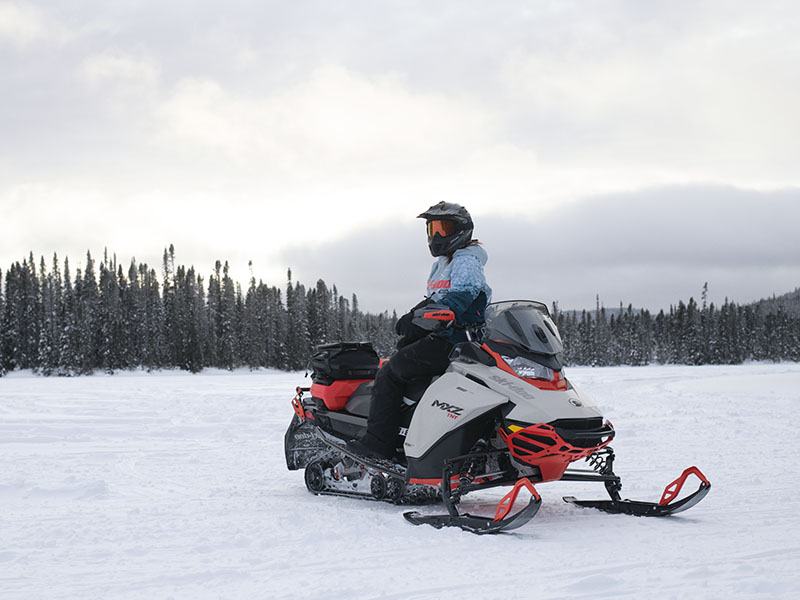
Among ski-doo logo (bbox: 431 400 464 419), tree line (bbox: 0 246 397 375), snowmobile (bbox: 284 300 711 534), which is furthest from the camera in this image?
tree line (bbox: 0 246 397 375)

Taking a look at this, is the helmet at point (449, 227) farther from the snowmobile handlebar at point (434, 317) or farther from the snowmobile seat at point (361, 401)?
the snowmobile seat at point (361, 401)

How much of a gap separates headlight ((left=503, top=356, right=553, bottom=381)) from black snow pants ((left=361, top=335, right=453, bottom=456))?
629 millimetres

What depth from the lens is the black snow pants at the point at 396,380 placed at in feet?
17.4

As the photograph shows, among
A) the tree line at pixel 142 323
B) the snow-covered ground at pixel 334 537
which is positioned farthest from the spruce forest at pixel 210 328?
the snow-covered ground at pixel 334 537

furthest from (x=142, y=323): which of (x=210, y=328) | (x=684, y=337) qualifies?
(x=684, y=337)

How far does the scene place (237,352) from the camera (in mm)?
81500

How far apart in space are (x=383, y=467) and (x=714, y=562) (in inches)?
101

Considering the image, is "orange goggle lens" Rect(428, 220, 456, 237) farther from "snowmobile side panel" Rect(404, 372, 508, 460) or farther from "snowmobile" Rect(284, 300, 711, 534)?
"snowmobile side panel" Rect(404, 372, 508, 460)

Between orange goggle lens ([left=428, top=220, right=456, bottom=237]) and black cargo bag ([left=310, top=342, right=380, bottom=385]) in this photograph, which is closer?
orange goggle lens ([left=428, top=220, right=456, bottom=237])

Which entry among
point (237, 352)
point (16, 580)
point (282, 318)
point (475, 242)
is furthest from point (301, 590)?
point (282, 318)

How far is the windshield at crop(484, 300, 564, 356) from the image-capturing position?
4918 millimetres

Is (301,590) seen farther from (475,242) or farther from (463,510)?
(475,242)

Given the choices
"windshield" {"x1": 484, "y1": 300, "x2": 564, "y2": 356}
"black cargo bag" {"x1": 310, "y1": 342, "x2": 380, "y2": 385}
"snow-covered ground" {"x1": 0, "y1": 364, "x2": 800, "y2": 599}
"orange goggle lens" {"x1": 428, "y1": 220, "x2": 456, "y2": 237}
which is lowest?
"snow-covered ground" {"x1": 0, "y1": 364, "x2": 800, "y2": 599}

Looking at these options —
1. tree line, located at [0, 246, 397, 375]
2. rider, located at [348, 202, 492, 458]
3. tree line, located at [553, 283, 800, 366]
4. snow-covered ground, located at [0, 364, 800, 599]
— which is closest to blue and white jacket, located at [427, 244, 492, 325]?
rider, located at [348, 202, 492, 458]
